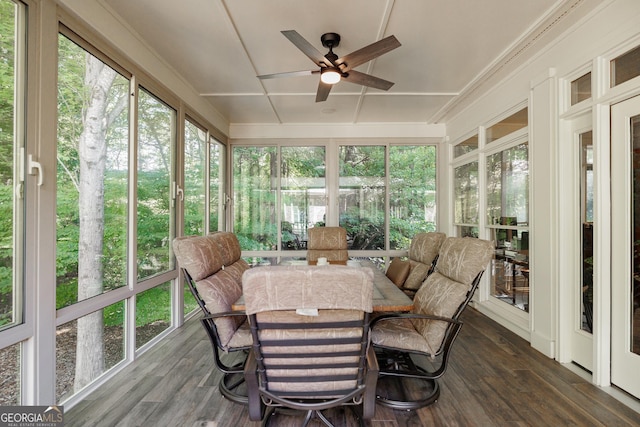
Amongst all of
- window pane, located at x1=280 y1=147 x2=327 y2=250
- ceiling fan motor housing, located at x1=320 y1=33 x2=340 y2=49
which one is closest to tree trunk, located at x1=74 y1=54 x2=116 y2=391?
ceiling fan motor housing, located at x1=320 y1=33 x2=340 y2=49

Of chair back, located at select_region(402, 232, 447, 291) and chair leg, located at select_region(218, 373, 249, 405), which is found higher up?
chair back, located at select_region(402, 232, 447, 291)

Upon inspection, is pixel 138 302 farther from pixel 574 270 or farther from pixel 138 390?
pixel 574 270

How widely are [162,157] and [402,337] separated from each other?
2.89m

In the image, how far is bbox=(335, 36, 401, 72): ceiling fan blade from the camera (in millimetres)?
2062

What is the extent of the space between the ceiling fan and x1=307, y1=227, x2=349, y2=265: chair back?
6.20ft

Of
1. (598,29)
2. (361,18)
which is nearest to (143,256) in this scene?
(361,18)

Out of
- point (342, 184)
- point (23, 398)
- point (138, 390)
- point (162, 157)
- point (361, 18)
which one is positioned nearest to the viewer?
point (23, 398)

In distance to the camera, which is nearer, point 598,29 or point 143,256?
point 598,29

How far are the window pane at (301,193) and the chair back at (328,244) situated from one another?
1078 millimetres

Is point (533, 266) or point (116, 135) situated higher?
point (116, 135)

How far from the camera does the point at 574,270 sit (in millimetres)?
2445

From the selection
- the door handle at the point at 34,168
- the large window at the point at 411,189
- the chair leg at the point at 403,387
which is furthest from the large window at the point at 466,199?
the door handle at the point at 34,168

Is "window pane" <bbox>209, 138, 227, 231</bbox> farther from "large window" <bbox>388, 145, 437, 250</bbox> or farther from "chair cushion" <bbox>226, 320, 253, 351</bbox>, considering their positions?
"large window" <bbox>388, 145, 437, 250</bbox>
